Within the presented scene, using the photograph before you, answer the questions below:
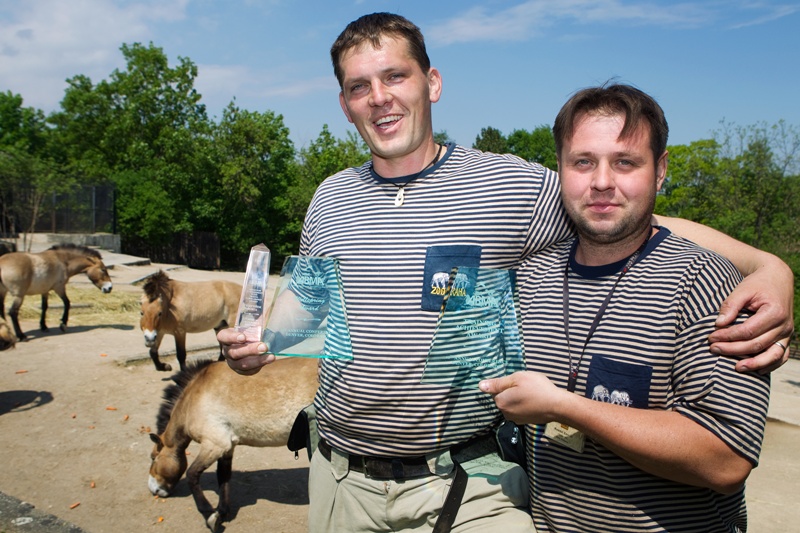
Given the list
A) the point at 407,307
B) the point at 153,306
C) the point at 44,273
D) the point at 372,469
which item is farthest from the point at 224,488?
the point at 44,273

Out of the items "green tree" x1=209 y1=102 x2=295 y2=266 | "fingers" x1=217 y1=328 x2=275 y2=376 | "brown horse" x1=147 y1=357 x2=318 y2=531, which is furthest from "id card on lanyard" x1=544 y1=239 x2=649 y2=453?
"green tree" x1=209 y1=102 x2=295 y2=266

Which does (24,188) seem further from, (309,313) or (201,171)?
(309,313)

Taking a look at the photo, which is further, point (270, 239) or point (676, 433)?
point (270, 239)

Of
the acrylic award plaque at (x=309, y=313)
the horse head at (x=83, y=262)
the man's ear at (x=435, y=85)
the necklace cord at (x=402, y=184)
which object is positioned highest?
the man's ear at (x=435, y=85)

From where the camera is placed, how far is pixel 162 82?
146 ft

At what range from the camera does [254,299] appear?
2.38 m

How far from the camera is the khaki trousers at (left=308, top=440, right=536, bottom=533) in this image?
2332 mm

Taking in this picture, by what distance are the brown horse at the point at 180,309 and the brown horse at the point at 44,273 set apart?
8.67 feet

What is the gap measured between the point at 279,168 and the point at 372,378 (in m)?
36.4

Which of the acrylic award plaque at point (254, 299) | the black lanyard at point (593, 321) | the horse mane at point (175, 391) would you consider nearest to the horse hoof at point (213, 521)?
the horse mane at point (175, 391)

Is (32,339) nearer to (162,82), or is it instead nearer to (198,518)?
(198,518)

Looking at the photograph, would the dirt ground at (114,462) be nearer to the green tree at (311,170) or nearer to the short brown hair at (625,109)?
the short brown hair at (625,109)

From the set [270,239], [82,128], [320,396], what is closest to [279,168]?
[270,239]

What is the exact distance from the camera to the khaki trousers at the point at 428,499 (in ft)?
7.65
